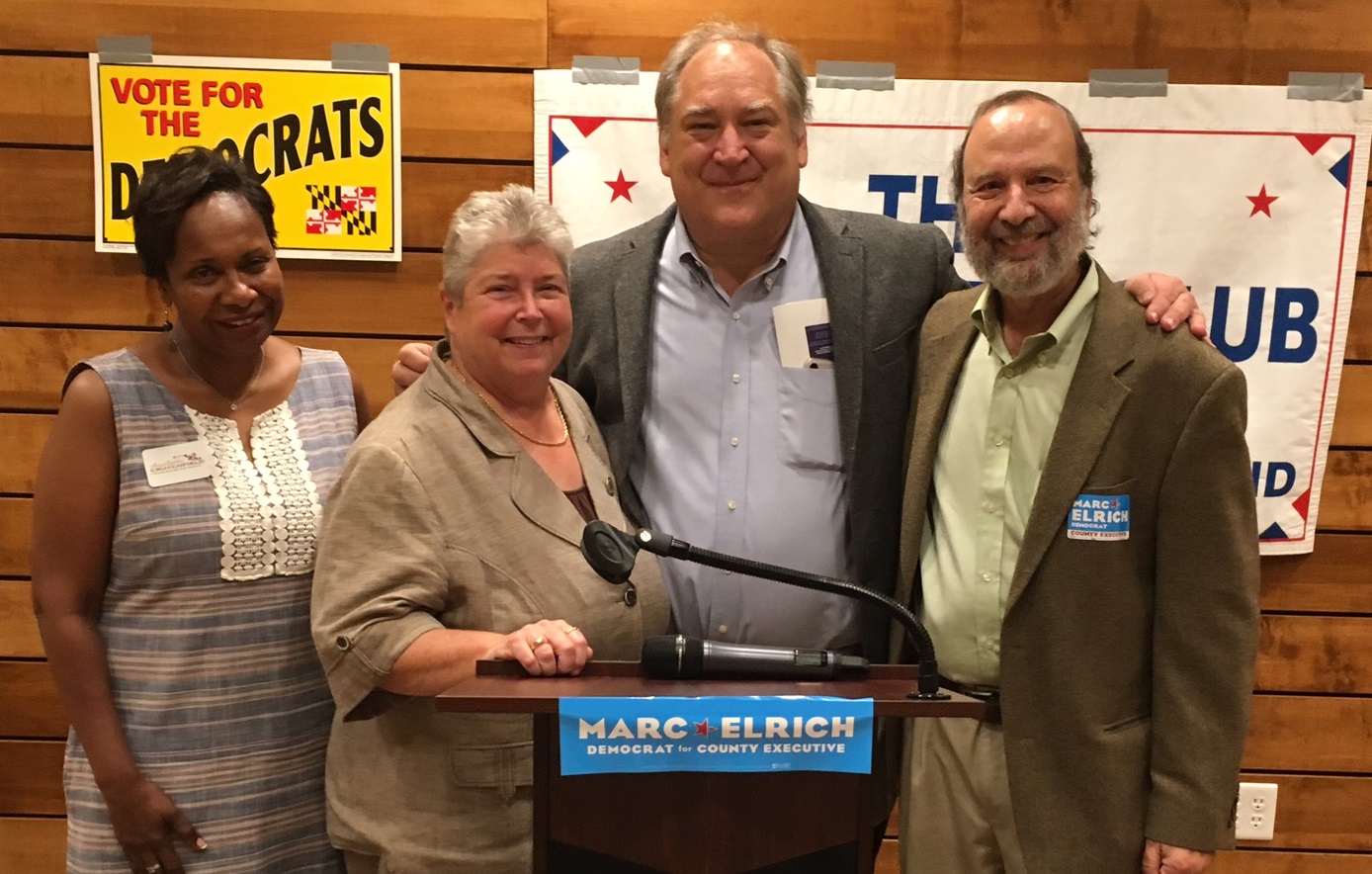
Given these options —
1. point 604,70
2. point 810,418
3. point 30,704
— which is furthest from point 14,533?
point 810,418

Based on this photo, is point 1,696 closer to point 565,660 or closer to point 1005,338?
point 565,660

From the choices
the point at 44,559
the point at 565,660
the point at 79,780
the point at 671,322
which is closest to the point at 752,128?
the point at 671,322

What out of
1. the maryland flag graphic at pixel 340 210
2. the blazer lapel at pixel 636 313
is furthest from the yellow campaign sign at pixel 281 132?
the blazer lapel at pixel 636 313

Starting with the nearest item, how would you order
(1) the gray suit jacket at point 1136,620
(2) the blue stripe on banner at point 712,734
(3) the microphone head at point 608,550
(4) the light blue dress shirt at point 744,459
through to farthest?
(2) the blue stripe on banner at point 712,734 < (3) the microphone head at point 608,550 < (1) the gray suit jacket at point 1136,620 < (4) the light blue dress shirt at point 744,459

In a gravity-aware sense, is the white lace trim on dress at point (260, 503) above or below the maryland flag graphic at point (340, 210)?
below

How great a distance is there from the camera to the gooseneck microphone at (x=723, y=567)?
128 centimetres

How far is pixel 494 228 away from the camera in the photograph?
5.56ft

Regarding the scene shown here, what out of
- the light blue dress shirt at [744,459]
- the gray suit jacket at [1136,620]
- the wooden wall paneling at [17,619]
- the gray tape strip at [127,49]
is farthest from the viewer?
the wooden wall paneling at [17,619]

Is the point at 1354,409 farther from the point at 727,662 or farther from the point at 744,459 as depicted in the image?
the point at 727,662

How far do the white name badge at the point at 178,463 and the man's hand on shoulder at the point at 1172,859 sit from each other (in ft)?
5.80

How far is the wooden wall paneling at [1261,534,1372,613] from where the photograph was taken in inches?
119

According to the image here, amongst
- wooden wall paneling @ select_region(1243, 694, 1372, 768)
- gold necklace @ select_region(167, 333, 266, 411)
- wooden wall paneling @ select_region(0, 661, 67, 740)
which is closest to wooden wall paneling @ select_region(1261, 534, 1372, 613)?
wooden wall paneling @ select_region(1243, 694, 1372, 768)

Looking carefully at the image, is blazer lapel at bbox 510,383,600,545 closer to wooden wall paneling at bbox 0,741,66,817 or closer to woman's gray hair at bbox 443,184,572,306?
woman's gray hair at bbox 443,184,572,306

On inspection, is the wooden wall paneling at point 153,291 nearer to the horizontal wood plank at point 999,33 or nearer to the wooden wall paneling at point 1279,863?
the horizontal wood plank at point 999,33
